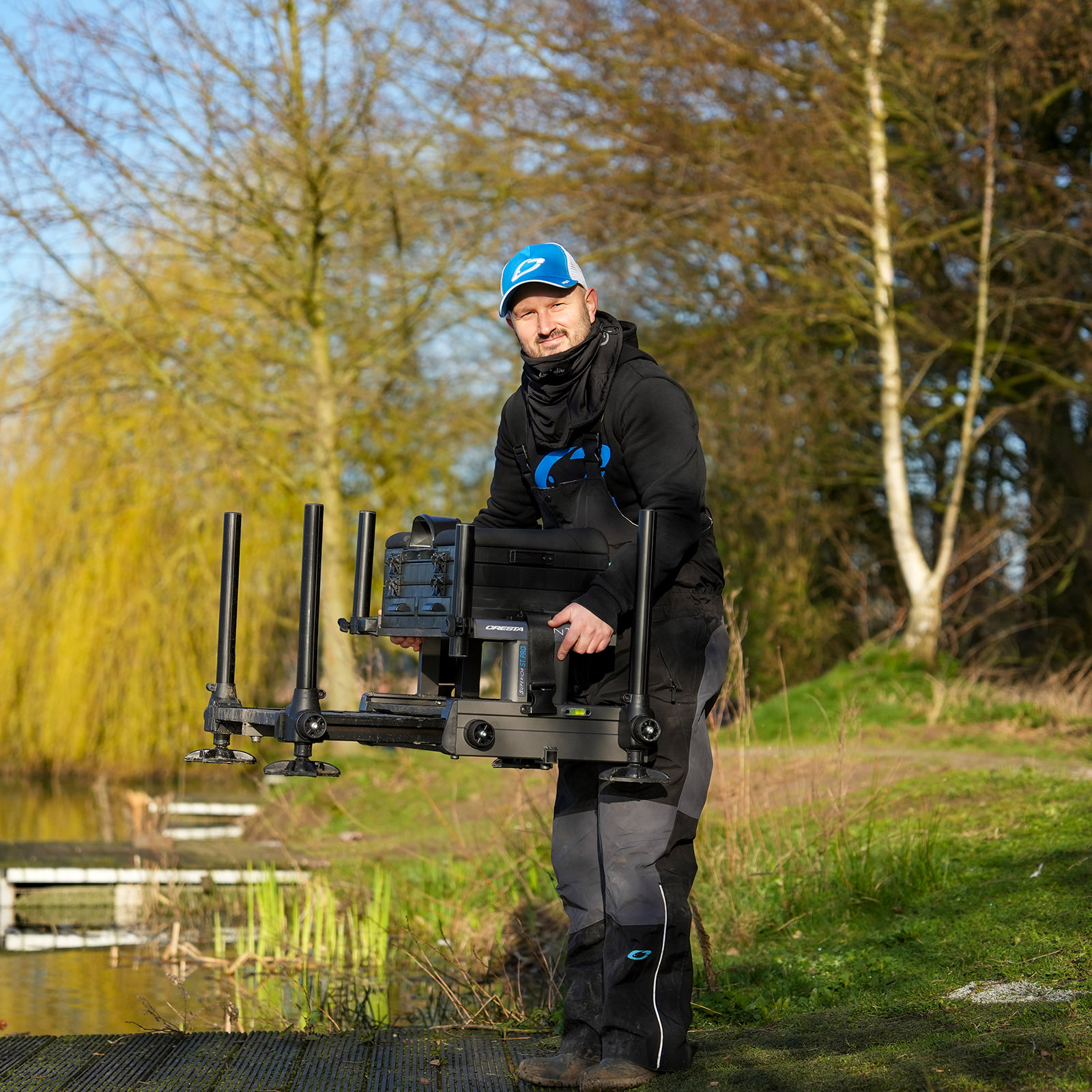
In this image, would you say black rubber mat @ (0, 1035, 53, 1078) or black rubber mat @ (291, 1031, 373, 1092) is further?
black rubber mat @ (0, 1035, 53, 1078)

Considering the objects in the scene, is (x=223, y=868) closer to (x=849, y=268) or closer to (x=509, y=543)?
(x=509, y=543)

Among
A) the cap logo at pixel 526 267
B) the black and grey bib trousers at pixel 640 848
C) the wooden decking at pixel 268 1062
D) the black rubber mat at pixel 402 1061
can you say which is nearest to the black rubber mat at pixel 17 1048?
the wooden decking at pixel 268 1062

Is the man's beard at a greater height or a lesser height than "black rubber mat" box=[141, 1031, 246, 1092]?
greater

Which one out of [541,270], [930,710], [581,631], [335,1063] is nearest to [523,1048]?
[335,1063]

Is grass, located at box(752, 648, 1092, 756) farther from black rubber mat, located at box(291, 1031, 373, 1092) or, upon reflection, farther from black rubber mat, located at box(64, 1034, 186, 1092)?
black rubber mat, located at box(64, 1034, 186, 1092)

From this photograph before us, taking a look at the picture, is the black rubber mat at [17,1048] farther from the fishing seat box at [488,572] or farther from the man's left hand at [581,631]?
the man's left hand at [581,631]

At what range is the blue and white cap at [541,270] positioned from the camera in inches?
136

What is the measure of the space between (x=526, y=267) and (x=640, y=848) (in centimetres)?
144

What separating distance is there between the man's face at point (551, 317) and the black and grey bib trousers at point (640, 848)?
0.26m

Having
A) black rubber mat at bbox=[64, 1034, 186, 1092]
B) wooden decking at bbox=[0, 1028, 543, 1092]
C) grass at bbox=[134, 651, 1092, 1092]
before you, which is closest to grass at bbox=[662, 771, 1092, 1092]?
grass at bbox=[134, 651, 1092, 1092]

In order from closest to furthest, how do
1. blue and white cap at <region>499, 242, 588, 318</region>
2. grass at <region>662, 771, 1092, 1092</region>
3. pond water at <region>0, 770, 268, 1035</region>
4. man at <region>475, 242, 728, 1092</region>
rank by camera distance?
grass at <region>662, 771, 1092, 1092</region>, man at <region>475, 242, 728, 1092</region>, blue and white cap at <region>499, 242, 588, 318</region>, pond water at <region>0, 770, 268, 1035</region>

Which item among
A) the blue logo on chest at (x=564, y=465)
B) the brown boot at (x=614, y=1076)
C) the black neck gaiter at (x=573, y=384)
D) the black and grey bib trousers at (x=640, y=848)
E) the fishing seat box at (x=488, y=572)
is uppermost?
the black neck gaiter at (x=573, y=384)

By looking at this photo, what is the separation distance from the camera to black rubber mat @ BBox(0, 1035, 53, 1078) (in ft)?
11.9

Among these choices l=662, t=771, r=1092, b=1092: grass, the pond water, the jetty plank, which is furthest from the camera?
the pond water
